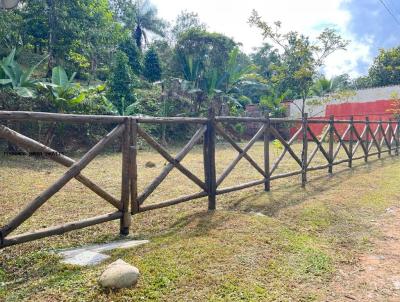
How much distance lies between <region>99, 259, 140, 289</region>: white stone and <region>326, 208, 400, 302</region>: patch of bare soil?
4.97ft

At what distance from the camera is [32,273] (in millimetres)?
2865

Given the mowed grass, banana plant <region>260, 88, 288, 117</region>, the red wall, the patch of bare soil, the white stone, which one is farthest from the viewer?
banana plant <region>260, 88, 288, 117</region>

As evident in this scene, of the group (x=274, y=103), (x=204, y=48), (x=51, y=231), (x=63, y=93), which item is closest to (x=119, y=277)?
(x=51, y=231)

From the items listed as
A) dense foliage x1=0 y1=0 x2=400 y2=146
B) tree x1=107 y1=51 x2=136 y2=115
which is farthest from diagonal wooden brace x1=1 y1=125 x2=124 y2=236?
tree x1=107 y1=51 x2=136 y2=115

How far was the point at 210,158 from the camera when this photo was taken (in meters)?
5.00

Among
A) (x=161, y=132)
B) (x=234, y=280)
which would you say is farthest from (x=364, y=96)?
(x=234, y=280)

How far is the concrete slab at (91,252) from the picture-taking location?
3.04 meters

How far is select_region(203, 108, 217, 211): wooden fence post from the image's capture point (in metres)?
4.97

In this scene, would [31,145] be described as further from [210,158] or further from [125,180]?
[210,158]

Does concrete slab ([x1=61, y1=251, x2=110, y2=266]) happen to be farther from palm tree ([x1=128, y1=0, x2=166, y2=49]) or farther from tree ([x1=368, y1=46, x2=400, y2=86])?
palm tree ([x1=128, y1=0, x2=166, y2=49])

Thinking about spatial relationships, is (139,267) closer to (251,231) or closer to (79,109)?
(251,231)

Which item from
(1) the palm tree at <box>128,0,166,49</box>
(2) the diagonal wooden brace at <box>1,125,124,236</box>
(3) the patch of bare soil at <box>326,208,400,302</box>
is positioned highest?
(1) the palm tree at <box>128,0,166,49</box>

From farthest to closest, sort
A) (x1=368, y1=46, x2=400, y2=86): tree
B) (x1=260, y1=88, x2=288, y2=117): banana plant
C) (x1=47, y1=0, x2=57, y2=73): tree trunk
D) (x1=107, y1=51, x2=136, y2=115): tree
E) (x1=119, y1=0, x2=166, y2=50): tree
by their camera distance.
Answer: (x1=119, y1=0, x2=166, y2=50): tree < (x1=368, y1=46, x2=400, y2=86): tree < (x1=260, y1=88, x2=288, y2=117): banana plant < (x1=107, y1=51, x2=136, y2=115): tree < (x1=47, y1=0, x2=57, y2=73): tree trunk

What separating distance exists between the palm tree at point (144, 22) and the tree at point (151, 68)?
7.78m
